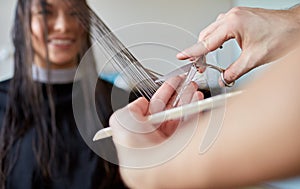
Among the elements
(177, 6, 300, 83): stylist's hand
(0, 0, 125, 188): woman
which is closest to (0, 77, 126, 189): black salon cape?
(0, 0, 125, 188): woman

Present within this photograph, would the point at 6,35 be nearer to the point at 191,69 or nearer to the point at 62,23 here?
the point at 62,23

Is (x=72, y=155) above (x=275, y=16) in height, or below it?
below

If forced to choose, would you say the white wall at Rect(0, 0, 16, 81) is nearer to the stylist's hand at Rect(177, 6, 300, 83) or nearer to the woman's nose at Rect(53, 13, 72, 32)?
the woman's nose at Rect(53, 13, 72, 32)

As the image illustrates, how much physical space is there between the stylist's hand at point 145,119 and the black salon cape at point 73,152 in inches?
1.2

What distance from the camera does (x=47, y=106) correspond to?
16.5 inches

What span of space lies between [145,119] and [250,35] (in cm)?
13

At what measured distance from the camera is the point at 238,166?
0.30 m

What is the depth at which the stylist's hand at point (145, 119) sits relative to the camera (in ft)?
1.22

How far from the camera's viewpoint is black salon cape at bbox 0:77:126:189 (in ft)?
1.35

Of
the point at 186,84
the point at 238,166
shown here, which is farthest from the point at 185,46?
the point at 238,166

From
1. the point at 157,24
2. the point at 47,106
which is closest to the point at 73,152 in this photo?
the point at 47,106

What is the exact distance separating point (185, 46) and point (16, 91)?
0.18m

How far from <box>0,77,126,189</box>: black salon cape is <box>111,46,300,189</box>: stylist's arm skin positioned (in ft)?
0.34

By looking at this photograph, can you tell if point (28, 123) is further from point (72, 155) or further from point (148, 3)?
point (148, 3)
